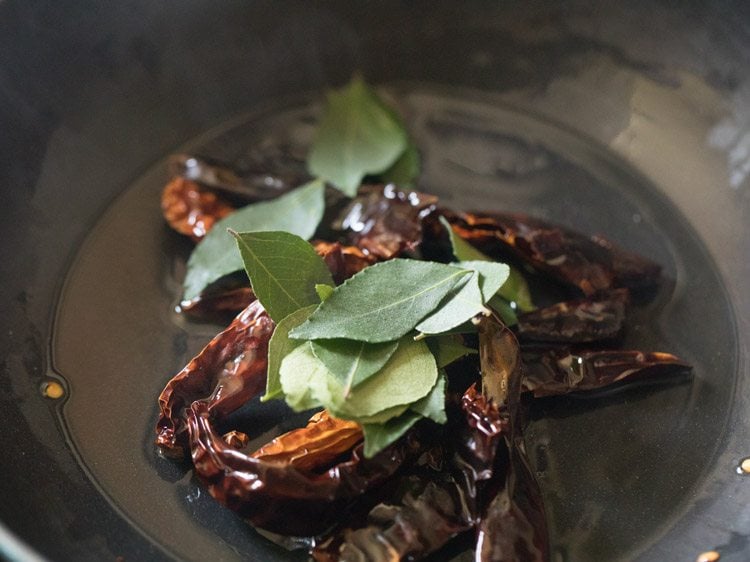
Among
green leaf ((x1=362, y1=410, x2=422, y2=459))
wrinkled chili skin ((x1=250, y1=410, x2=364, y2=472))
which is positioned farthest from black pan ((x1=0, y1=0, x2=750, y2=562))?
green leaf ((x1=362, y1=410, x2=422, y2=459))

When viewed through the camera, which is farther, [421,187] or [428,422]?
[421,187]

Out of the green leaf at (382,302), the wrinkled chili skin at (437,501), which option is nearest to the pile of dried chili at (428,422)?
the wrinkled chili skin at (437,501)

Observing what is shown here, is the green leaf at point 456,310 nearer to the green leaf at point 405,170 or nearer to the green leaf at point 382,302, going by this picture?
the green leaf at point 382,302

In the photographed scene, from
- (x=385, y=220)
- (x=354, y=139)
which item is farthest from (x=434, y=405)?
(x=354, y=139)

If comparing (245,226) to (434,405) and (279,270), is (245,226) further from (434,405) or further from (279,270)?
(434,405)

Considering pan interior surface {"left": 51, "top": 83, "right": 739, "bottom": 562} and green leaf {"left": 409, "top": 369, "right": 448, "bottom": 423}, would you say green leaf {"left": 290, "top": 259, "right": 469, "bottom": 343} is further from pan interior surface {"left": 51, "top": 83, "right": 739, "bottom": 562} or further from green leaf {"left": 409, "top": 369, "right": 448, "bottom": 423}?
pan interior surface {"left": 51, "top": 83, "right": 739, "bottom": 562}

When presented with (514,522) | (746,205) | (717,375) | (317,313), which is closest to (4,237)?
(317,313)
